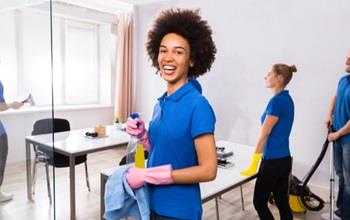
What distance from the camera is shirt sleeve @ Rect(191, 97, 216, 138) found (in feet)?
3.08

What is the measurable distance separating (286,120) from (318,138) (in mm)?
1502

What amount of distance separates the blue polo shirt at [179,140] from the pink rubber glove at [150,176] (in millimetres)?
51

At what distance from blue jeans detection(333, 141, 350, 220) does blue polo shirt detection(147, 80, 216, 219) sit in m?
1.89

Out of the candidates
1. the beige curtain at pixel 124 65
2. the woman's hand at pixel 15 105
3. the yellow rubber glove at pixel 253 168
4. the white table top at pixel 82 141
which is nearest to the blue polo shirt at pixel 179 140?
the yellow rubber glove at pixel 253 168

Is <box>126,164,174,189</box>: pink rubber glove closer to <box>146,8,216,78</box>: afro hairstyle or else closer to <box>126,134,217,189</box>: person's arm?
<box>126,134,217,189</box>: person's arm

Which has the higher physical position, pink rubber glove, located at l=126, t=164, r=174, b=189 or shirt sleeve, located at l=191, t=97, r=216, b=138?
shirt sleeve, located at l=191, t=97, r=216, b=138

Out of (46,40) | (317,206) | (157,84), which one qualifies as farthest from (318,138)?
(46,40)

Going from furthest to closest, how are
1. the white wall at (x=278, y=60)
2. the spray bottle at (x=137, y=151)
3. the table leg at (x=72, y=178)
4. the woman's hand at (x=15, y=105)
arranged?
the white wall at (x=278, y=60), the table leg at (x=72, y=178), the woman's hand at (x=15, y=105), the spray bottle at (x=137, y=151)

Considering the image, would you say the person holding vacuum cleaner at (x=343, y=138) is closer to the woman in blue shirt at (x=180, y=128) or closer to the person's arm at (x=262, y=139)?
the person's arm at (x=262, y=139)

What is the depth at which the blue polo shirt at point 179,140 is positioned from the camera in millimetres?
963

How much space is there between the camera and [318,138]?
3.18 metres

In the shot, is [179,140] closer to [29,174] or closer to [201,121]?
[201,121]

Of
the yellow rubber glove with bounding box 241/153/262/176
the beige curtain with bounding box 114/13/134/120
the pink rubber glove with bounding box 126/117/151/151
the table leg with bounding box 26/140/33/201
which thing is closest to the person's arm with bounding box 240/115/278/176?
the yellow rubber glove with bounding box 241/153/262/176

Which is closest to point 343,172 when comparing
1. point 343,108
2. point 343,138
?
point 343,138
